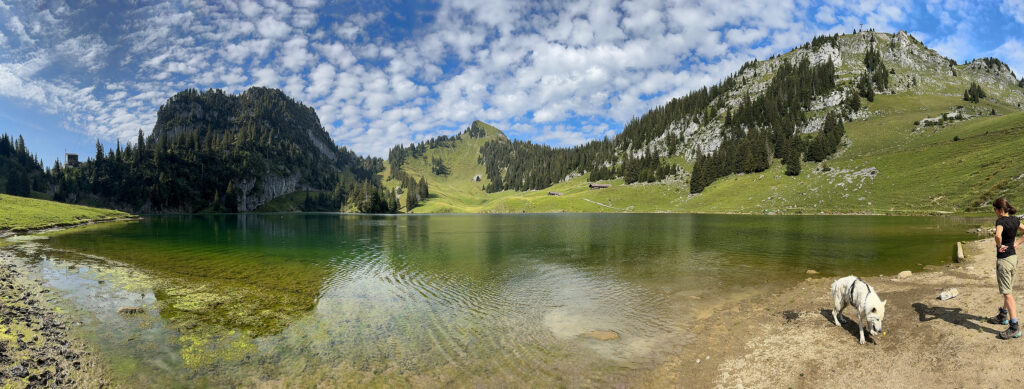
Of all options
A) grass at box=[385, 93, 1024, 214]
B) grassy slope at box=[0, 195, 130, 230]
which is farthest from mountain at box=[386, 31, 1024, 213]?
grassy slope at box=[0, 195, 130, 230]

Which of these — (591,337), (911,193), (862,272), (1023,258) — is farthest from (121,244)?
(911,193)

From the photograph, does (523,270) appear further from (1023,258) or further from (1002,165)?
(1002,165)

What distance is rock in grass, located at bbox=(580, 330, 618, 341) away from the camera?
14055 mm

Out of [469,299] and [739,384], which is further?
[469,299]

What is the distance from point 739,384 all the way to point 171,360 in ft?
58.9

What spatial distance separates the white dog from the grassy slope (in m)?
96.0

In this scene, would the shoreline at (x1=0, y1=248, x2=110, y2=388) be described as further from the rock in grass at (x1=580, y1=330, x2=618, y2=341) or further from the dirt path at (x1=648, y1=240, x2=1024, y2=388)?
the dirt path at (x1=648, y1=240, x2=1024, y2=388)

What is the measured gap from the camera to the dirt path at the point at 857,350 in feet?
29.7

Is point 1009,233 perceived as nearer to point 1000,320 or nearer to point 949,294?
point 1000,320

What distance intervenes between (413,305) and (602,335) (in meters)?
10.2

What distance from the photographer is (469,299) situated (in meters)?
20.5

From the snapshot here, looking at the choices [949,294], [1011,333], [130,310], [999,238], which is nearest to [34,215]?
[130,310]

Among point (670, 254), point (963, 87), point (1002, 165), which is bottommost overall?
point (670, 254)

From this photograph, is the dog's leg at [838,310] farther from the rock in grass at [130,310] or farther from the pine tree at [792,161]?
the pine tree at [792,161]
